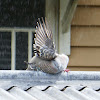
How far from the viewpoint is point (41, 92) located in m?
1.30

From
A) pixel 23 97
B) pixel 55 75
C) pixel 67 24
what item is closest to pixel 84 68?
pixel 67 24

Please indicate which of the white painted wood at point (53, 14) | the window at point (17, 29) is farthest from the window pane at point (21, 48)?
the white painted wood at point (53, 14)

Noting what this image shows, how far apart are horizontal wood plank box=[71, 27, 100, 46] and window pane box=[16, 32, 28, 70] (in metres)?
0.53

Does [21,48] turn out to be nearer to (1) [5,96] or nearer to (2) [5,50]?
(2) [5,50]

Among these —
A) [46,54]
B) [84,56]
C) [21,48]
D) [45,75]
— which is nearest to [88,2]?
[84,56]

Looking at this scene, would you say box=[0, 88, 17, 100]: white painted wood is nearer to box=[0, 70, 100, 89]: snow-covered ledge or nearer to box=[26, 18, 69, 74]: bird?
box=[0, 70, 100, 89]: snow-covered ledge

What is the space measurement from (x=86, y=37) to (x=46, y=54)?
1.69 metres

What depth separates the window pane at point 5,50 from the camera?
3.34 m

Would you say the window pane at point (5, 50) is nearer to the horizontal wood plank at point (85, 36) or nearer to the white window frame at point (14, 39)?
the white window frame at point (14, 39)

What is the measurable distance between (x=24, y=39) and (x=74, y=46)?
21.9 inches

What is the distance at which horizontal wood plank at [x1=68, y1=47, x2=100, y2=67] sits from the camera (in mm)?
3168

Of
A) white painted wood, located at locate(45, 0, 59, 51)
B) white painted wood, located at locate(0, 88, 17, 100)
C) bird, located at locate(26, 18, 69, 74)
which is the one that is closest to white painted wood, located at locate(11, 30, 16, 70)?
white painted wood, located at locate(45, 0, 59, 51)

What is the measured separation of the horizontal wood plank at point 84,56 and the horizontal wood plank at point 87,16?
26 centimetres

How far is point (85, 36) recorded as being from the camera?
3197 mm
